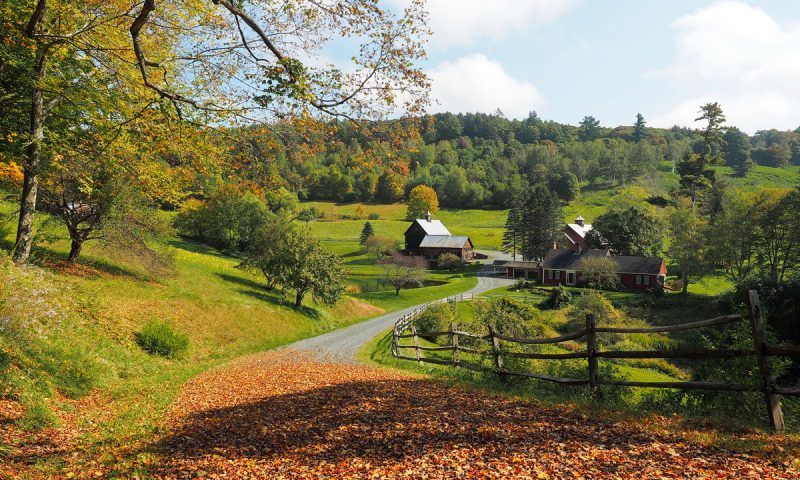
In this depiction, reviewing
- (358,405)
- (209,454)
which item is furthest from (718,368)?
(209,454)

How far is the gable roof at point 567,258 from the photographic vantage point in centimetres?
6838

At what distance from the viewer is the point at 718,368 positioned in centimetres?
812

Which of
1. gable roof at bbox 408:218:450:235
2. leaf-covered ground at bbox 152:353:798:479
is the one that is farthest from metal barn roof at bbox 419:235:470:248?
leaf-covered ground at bbox 152:353:798:479

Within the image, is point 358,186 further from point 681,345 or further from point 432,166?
point 681,345

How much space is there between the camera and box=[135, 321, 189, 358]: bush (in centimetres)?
1722

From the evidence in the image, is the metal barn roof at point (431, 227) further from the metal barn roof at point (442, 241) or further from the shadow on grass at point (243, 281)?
the shadow on grass at point (243, 281)

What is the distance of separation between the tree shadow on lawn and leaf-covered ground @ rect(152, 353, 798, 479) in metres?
0.02

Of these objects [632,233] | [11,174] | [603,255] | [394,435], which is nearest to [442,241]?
[603,255]

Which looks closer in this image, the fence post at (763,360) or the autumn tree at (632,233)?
the fence post at (763,360)

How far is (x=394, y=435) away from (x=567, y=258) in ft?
225

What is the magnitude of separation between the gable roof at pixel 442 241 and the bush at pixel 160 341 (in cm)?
7182

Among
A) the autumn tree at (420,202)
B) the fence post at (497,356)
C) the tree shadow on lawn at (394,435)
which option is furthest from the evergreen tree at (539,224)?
the tree shadow on lawn at (394,435)

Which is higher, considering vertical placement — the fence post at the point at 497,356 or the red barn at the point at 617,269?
the fence post at the point at 497,356

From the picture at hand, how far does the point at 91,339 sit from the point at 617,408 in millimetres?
15165
